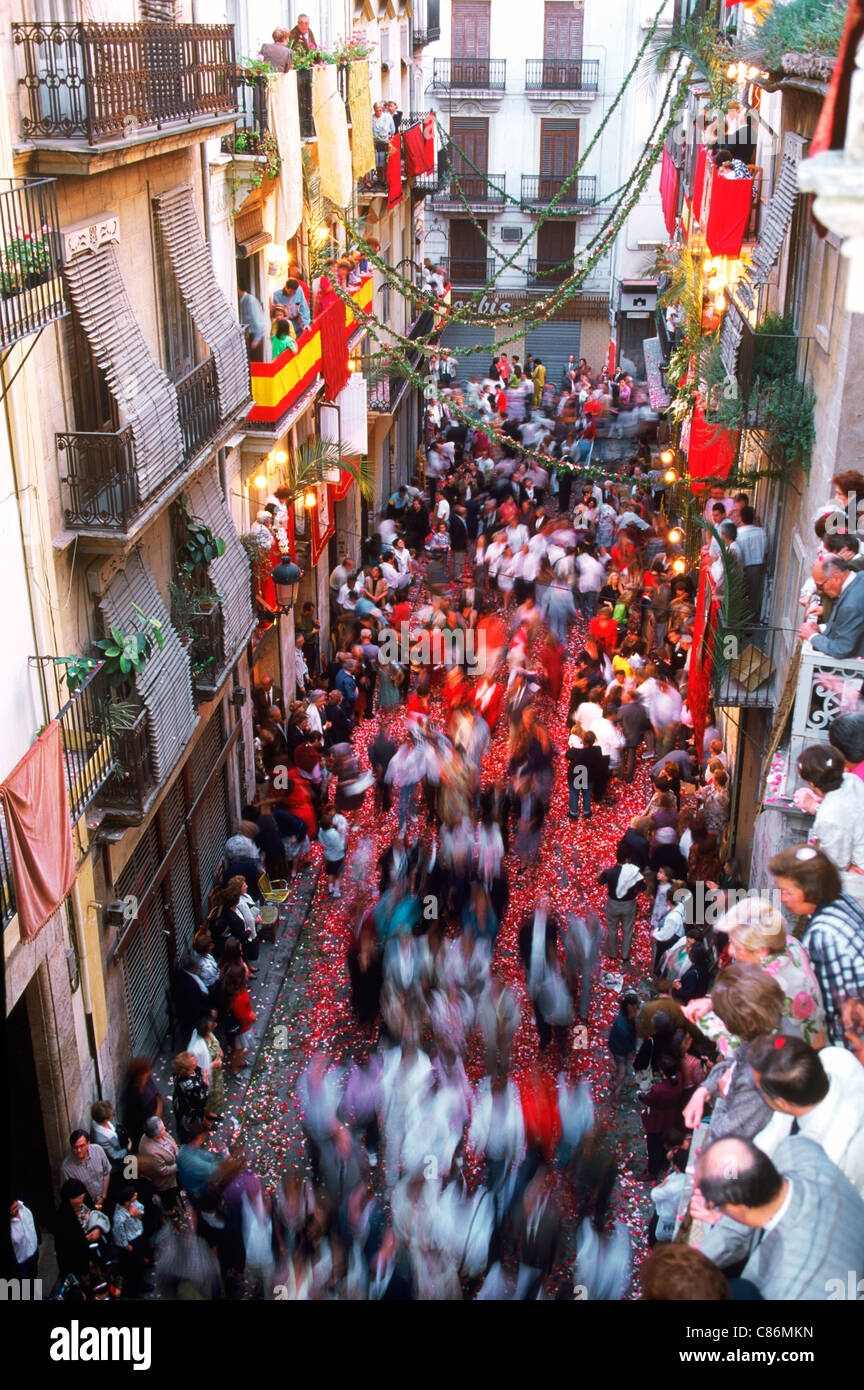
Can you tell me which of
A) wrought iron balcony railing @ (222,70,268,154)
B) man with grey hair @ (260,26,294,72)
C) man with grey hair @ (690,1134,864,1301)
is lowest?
man with grey hair @ (690,1134,864,1301)

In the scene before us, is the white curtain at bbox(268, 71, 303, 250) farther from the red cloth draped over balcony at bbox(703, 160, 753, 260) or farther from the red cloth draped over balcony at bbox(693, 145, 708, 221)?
the red cloth draped over balcony at bbox(693, 145, 708, 221)

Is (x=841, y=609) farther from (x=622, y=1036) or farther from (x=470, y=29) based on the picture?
(x=470, y=29)

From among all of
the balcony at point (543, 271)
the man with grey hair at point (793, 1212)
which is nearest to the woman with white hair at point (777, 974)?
the man with grey hair at point (793, 1212)

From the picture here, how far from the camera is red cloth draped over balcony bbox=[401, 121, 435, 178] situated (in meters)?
30.6

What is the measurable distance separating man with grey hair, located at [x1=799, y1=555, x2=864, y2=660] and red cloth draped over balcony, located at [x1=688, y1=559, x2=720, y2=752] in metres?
6.21

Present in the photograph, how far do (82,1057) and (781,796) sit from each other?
6474mm

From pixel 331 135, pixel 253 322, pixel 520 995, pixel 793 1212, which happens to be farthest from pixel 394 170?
pixel 793 1212

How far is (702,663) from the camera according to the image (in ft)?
58.2

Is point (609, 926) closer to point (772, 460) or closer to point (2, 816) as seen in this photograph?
point (772, 460)

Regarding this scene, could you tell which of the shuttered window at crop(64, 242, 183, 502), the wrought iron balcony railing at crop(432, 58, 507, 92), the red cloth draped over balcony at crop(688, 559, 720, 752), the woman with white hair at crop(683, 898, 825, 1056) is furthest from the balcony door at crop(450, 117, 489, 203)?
the woman with white hair at crop(683, 898, 825, 1056)

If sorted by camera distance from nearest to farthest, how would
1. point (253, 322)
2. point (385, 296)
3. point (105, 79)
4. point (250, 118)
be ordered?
point (105, 79)
point (250, 118)
point (253, 322)
point (385, 296)

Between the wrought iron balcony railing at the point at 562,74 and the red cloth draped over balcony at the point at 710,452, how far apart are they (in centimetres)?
2826

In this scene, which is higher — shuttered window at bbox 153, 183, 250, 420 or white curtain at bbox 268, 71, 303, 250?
white curtain at bbox 268, 71, 303, 250

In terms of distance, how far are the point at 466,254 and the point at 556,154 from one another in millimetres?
4453
